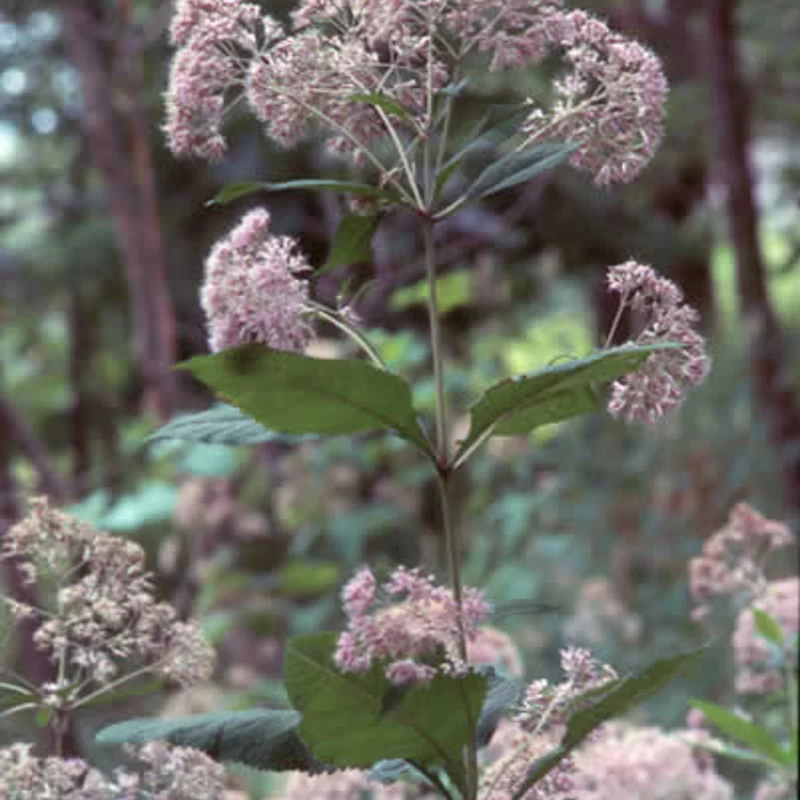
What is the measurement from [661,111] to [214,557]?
2.50 metres

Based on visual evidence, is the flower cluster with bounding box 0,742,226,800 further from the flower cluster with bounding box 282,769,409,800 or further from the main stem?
the flower cluster with bounding box 282,769,409,800

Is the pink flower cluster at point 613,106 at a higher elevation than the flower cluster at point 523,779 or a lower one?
higher

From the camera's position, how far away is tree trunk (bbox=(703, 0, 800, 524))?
4.18m

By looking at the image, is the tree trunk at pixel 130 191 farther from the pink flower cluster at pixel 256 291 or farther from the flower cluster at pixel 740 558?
the pink flower cluster at pixel 256 291

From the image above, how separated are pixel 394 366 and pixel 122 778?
1.07 meters

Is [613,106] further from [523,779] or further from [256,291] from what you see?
[523,779]

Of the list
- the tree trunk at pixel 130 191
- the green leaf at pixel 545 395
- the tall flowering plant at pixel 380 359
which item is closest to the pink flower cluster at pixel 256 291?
the tall flowering plant at pixel 380 359

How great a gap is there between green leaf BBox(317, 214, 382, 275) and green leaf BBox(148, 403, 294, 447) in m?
0.12

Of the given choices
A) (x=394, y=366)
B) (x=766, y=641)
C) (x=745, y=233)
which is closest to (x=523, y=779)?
(x=766, y=641)

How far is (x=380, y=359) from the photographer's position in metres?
0.89

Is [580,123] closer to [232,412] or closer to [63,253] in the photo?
[232,412]

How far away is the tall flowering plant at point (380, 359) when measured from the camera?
777mm

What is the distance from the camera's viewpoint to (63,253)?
5.60 meters

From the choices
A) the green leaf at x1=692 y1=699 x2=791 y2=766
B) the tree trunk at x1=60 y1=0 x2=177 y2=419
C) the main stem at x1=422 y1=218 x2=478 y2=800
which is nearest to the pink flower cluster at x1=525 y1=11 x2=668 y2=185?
the main stem at x1=422 y1=218 x2=478 y2=800
